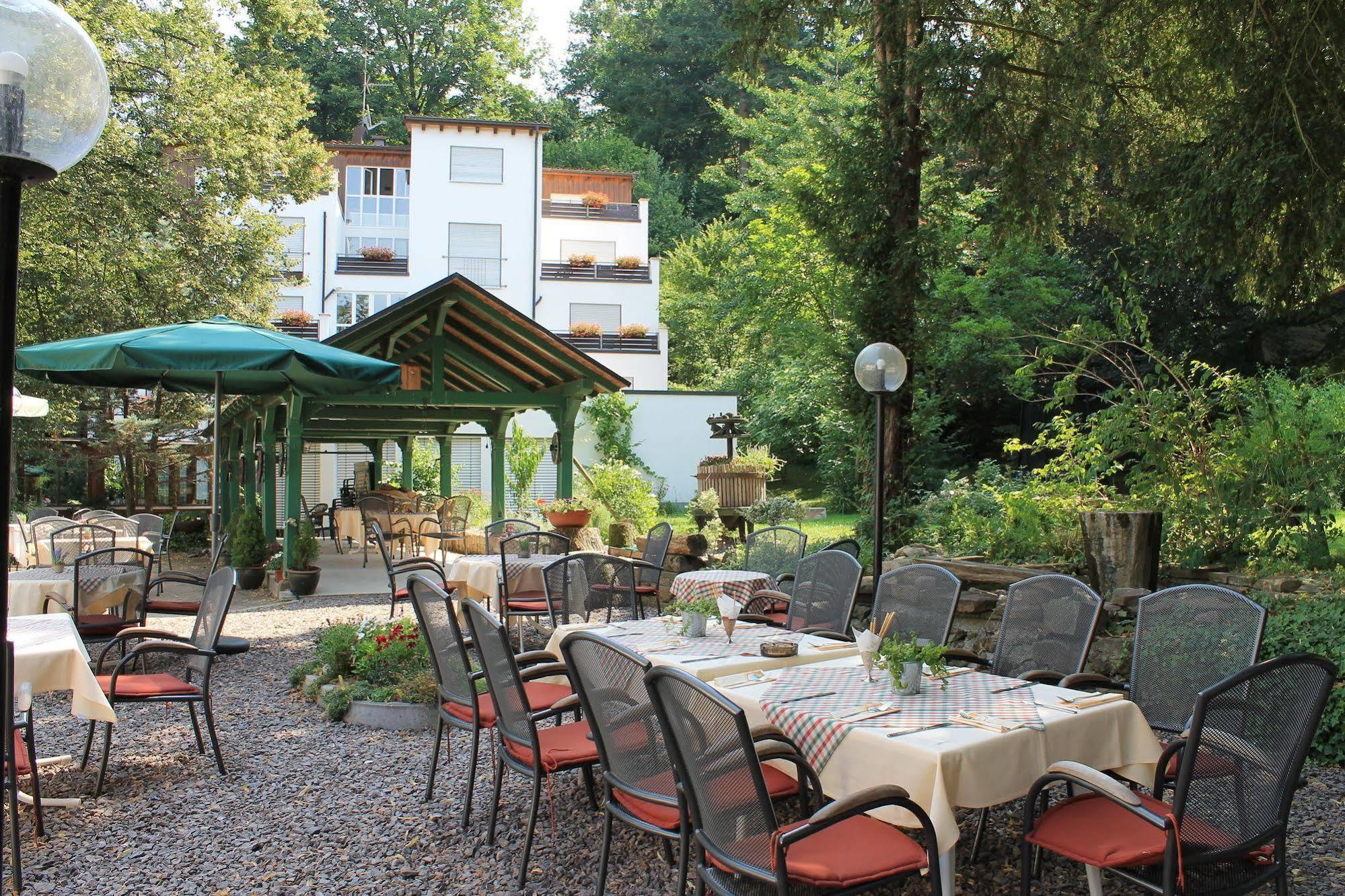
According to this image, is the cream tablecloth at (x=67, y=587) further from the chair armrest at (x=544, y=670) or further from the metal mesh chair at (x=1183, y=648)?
the metal mesh chair at (x=1183, y=648)

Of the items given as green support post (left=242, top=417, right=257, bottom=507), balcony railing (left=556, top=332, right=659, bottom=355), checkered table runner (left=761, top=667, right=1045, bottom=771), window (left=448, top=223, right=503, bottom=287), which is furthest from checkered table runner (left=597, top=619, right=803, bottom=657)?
window (left=448, top=223, right=503, bottom=287)

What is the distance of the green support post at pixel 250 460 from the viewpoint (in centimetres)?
1430

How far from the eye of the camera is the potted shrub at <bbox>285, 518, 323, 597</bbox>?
1155 cm

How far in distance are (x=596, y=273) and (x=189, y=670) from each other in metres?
22.8

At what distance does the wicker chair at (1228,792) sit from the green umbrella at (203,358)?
6443mm

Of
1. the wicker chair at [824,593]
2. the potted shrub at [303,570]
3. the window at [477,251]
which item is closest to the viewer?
the wicker chair at [824,593]

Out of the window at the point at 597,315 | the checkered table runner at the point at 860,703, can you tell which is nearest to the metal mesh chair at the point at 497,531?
the checkered table runner at the point at 860,703

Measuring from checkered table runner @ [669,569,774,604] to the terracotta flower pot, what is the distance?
15.0 feet

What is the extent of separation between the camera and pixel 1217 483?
6.75 meters

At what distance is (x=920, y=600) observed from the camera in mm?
5367

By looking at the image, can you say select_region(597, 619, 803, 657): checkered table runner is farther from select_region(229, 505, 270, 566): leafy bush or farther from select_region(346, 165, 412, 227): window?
select_region(346, 165, 412, 227): window

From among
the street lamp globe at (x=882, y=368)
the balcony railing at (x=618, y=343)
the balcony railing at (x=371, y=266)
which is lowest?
the street lamp globe at (x=882, y=368)

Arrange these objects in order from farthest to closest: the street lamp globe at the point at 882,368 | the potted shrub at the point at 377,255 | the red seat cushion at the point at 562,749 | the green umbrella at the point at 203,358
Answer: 1. the potted shrub at the point at 377,255
2. the green umbrella at the point at 203,358
3. the street lamp globe at the point at 882,368
4. the red seat cushion at the point at 562,749

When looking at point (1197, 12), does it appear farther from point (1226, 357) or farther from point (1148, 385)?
point (1226, 357)
